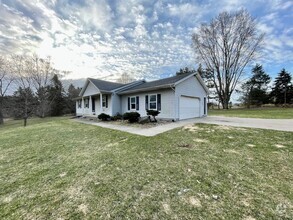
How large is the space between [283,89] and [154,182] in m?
44.7

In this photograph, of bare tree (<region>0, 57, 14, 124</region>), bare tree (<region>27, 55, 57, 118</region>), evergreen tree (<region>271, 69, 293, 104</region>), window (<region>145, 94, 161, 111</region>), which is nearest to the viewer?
window (<region>145, 94, 161, 111</region>)

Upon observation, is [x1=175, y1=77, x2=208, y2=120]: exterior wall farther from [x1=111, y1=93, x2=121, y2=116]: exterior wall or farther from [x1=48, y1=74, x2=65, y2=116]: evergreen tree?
[x1=48, y1=74, x2=65, y2=116]: evergreen tree

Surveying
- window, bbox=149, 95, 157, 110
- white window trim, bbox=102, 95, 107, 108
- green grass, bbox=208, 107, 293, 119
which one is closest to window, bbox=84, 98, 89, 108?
white window trim, bbox=102, 95, 107, 108

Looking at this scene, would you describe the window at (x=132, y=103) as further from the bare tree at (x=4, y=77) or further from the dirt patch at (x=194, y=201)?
the bare tree at (x=4, y=77)

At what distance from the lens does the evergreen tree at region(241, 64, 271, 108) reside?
1382 inches

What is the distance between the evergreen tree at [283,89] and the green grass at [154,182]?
130 feet

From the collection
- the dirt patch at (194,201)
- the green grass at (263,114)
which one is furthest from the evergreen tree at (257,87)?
the dirt patch at (194,201)

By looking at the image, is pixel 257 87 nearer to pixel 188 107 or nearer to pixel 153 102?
pixel 188 107

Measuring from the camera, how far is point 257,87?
119ft

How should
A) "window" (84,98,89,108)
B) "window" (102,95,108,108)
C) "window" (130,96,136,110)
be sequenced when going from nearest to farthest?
1. "window" (130,96,136,110)
2. "window" (102,95,108,108)
3. "window" (84,98,89,108)

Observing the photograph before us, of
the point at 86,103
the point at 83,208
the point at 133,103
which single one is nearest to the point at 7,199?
the point at 83,208

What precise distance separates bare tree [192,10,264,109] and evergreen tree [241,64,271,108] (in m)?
9.60

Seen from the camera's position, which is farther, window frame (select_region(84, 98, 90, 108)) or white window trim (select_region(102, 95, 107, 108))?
window frame (select_region(84, 98, 90, 108))

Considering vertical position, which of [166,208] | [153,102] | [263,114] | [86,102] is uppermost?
[86,102]
